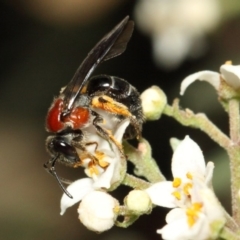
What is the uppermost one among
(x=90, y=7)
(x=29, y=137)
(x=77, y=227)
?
(x=90, y=7)

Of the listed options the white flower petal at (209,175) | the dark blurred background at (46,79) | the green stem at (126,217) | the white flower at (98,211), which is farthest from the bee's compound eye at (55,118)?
the dark blurred background at (46,79)

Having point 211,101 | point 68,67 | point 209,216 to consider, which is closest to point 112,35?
point 209,216

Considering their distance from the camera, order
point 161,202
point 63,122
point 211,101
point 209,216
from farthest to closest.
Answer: point 211,101 → point 63,122 → point 161,202 → point 209,216

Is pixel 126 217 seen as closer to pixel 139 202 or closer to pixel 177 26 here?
pixel 139 202

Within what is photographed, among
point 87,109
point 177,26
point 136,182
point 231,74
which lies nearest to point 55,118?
point 87,109

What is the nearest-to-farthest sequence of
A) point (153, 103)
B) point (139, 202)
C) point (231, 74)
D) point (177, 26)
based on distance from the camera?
point (139, 202)
point (231, 74)
point (153, 103)
point (177, 26)

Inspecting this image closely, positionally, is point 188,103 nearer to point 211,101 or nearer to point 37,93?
point 211,101
